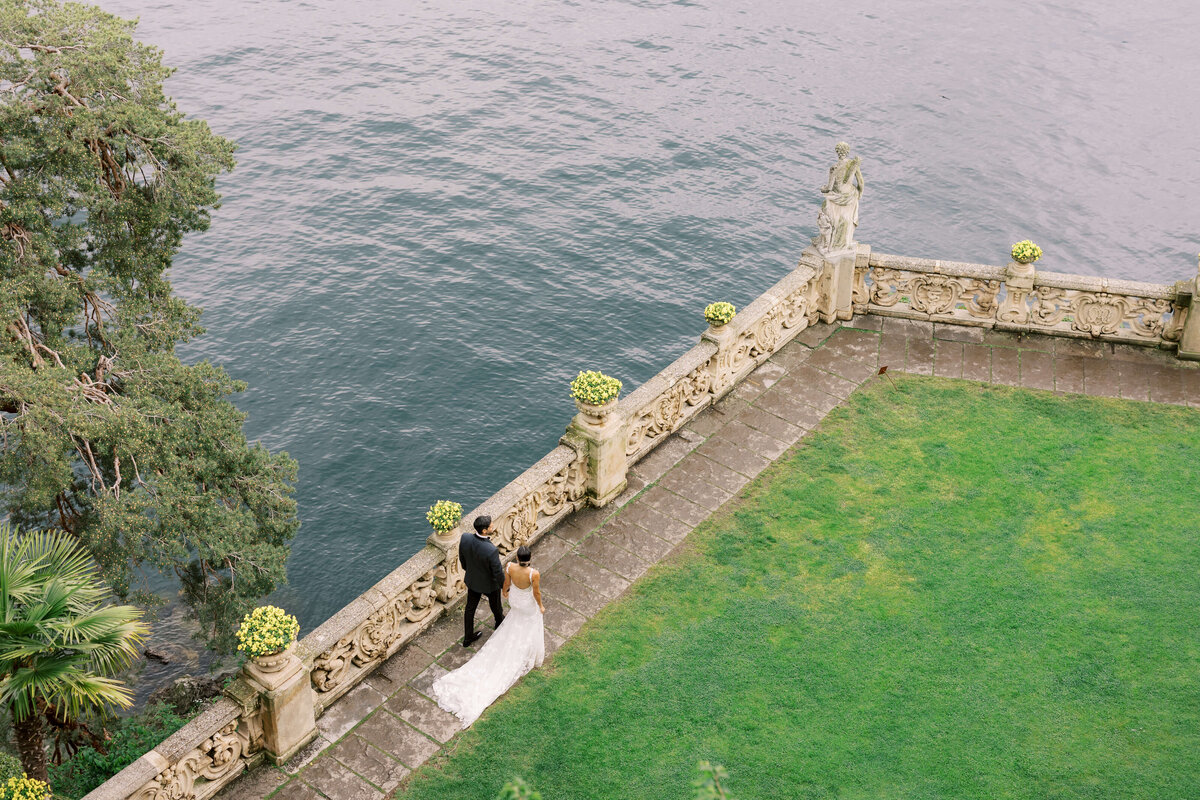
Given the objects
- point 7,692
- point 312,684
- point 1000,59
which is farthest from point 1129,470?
point 1000,59

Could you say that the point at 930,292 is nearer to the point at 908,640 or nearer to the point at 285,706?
the point at 908,640

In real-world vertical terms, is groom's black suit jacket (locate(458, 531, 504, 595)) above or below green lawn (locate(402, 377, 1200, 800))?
above

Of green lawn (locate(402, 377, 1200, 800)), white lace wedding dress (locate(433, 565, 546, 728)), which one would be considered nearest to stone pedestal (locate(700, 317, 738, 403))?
green lawn (locate(402, 377, 1200, 800))

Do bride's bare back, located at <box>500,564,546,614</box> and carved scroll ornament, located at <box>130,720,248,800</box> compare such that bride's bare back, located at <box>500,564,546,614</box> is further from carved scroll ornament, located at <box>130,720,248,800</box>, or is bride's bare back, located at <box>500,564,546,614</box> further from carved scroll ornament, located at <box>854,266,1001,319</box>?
carved scroll ornament, located at <box>854,266,1001,319</box>

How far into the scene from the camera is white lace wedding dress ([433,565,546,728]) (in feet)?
46.3

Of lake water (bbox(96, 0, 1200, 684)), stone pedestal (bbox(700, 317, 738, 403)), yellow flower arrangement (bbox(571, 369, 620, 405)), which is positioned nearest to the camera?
yellow flower arrangement (bbox(571, 369, 620, 405))

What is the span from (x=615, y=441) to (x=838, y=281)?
667cm

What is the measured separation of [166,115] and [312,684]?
442 inches

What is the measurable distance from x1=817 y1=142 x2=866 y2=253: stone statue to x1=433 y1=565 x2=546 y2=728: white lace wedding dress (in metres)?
9.51

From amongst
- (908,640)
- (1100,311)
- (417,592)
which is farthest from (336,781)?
(1100,311)

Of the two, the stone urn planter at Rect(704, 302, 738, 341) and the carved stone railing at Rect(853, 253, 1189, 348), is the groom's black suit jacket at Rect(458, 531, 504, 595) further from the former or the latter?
the carved stone railing at Rect(853, 253, 1189, 348)

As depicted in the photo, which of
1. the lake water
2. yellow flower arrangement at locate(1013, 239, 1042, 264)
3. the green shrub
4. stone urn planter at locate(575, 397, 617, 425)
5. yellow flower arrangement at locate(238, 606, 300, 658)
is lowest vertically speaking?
the green shrub

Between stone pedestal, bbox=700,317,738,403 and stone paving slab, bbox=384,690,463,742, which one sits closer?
stone paving slab, bbox=384,690,463,742

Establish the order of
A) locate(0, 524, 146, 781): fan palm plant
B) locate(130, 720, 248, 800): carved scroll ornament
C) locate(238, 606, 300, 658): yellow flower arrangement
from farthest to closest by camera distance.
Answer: locate(238, 606, 300, 658): yellow flower arrangement → locate(130, 720, 248, 800): carved scroll ornament → locate(0, 524, 146, 781): fan palm plant
